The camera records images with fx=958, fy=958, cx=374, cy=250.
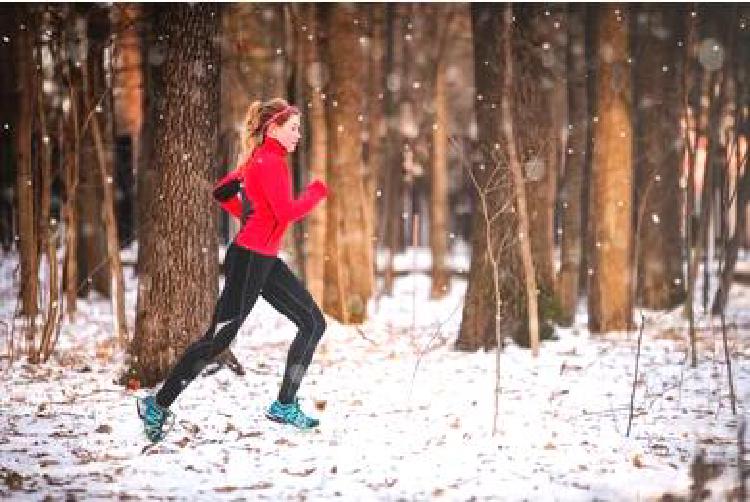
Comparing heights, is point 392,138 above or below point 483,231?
above

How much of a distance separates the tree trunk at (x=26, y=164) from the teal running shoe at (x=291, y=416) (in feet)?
11.8

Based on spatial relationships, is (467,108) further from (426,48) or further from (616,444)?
(616,444)

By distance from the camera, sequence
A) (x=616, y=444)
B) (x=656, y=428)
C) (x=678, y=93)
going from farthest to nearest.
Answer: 1. (x=678, y=93)
2. (x=656, y=428)
3. (x=616, y=444)

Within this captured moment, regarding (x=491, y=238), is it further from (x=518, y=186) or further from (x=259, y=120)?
(x=259, y=120)

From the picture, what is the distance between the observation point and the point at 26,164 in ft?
32.2

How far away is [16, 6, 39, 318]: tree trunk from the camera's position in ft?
30.0

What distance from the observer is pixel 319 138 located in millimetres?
12891

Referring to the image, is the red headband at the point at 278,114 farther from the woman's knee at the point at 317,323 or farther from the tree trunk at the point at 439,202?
the tree trunk at the point at 439,202

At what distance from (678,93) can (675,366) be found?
6586 millimetres

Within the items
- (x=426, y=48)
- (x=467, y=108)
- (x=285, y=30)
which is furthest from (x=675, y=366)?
(x=467, y=108)

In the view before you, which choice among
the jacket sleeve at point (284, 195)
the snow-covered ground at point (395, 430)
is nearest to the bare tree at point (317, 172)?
the snow-covered ground at point (395, 430)

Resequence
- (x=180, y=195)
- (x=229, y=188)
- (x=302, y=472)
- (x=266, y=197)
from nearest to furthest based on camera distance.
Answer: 1. (x=302, y=472)
2. (x=266, y=197)
3. (x=229, y=188)
4. (x=180, y=195)

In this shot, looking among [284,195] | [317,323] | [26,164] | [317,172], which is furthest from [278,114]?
[317,172]

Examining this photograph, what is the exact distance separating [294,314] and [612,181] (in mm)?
5981
